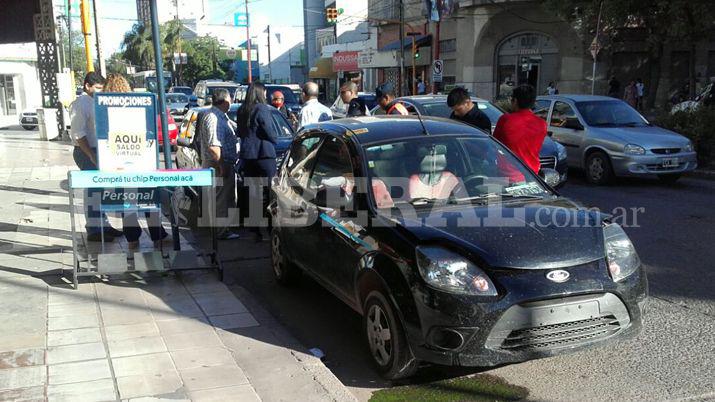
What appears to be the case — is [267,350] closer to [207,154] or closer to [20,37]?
[207,154]

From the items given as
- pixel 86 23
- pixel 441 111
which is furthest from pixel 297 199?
pixel 86 23

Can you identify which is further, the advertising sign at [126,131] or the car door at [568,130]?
the car door at [568,130]

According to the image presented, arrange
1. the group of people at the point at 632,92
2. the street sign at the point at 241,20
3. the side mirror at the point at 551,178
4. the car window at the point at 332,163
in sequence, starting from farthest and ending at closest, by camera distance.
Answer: the street sign at the point at 241,20
the group of people at the point at 632,92
the side mirror at the point at 551,178
the car window at the point at 332,163

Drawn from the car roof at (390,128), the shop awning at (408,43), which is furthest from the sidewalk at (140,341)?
the shop awning at (408,43)

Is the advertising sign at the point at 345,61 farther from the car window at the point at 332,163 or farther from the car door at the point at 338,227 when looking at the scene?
the car door at the point at 338,227

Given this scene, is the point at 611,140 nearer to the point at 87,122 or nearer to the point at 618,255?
the point at 618,255

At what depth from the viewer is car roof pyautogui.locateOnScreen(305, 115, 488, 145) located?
15.9ft

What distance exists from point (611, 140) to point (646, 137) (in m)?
0.56

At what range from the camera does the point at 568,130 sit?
38.3ft

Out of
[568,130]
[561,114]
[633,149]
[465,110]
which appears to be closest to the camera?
[465,110]

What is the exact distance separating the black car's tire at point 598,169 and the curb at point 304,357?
7.65 meters

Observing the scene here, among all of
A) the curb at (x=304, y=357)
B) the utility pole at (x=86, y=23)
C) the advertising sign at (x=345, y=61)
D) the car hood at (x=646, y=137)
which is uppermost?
the advertising sign at (x=345, y=61)

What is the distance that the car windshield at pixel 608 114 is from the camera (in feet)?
37.3

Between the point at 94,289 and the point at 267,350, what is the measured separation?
2223 millimetres
